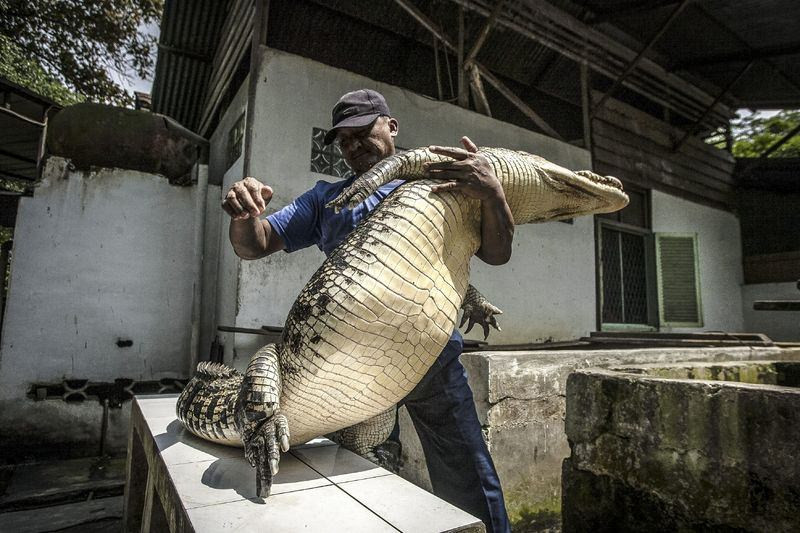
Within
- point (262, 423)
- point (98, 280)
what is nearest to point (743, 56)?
point (262, 423)

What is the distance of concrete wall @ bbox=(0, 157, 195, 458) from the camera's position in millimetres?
4266

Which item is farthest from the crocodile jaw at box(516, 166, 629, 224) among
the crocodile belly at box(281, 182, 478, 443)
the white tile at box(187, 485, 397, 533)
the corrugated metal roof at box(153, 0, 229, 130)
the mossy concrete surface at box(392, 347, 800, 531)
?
the corrugated metal roof at box(153, 0, 229, 130)

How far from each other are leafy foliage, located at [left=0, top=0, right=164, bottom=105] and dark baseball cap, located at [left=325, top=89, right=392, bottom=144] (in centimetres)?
826

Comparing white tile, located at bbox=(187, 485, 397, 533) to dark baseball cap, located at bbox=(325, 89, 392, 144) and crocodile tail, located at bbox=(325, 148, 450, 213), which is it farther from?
dark baseball cap, located at bbox=(325, 89, 392, 144)

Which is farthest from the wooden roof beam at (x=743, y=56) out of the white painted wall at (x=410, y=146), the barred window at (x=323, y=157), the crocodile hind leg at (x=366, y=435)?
the crocodile hind leg at (x=366, y=435)

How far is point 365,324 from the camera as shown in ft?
4.61

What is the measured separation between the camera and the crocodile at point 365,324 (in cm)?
141

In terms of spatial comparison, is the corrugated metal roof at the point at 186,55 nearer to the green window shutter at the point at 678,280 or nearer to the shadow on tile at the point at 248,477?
the shadow on tile at the point at 248,477

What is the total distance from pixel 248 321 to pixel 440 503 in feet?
10.3

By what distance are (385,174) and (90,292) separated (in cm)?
442

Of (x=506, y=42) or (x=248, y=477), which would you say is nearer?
(x=248, y=477)

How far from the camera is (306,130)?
14.9 feet

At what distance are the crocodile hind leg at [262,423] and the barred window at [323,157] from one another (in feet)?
11.1

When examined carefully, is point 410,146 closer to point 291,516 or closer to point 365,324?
point 365,324
